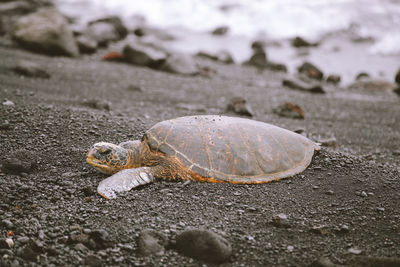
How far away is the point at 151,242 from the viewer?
2.20m

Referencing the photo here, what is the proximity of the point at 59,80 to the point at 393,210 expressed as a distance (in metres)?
5.29

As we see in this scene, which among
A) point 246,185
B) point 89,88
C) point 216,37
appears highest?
point 246,185

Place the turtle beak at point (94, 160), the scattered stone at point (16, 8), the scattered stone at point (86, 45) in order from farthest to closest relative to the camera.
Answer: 1. the scattered stone at point (16, 8)
2. the scattered stone at point (86, 45)
3. the turtle beak at point (94, 160)

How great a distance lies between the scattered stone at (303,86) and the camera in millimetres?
7781

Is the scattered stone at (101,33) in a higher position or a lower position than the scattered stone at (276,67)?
higher

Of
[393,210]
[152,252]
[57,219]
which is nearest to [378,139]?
[393,210]

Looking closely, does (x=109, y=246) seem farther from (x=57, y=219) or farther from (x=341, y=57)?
(x=341, y=57)

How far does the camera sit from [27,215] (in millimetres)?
2396

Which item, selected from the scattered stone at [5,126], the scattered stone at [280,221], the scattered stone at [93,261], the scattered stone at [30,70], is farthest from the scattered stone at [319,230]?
the scattered stone at [30,70]

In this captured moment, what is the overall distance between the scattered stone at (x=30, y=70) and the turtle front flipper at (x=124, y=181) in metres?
3.84

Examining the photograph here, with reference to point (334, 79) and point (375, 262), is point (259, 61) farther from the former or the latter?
point (375, 262)

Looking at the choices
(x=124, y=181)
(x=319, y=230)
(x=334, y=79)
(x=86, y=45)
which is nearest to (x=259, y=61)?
(x=334, y=79)

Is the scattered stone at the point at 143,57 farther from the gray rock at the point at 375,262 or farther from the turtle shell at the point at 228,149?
the gray rock at the point at 375,262

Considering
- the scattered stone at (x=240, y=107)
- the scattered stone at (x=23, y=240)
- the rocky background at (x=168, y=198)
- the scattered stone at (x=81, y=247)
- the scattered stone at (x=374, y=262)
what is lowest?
the scattered stone at (x=240, y=107)
